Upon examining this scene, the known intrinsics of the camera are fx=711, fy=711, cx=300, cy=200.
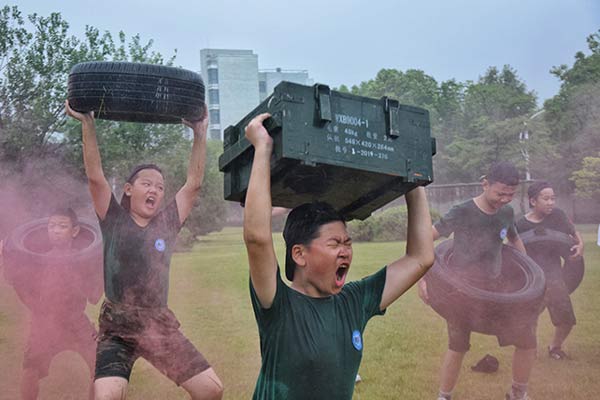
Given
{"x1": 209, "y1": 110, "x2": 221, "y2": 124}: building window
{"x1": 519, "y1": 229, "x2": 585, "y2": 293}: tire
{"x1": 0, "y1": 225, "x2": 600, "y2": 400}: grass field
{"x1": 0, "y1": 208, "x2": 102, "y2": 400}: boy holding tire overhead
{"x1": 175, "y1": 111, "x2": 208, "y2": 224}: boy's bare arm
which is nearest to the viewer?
{"x1": 175, "y1": 111, "x2": 208, "y2": 224}: boy's bare arm

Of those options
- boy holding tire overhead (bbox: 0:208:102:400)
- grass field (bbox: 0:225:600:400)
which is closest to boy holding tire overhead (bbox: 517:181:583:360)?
grass field (bbox: 0:225:600:400)

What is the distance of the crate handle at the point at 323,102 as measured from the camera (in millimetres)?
2510

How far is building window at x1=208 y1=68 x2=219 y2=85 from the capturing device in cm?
866

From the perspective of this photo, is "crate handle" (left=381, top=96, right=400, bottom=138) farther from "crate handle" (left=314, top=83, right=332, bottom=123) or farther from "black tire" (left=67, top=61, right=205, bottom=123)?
"black tire" (left=67, top=61, right=205, bottom=123)

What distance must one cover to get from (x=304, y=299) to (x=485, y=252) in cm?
385

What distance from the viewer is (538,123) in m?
8.18

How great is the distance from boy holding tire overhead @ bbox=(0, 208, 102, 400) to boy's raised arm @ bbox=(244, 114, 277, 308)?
3.01 metres

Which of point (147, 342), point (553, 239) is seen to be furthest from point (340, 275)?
point (553, 239)

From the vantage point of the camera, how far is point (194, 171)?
15.3 feet

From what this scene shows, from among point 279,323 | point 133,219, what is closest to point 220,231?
point 133,219

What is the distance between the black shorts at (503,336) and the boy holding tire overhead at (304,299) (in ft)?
10.6

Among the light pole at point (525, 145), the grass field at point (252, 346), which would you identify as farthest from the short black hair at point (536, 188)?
the grass field at point (252, 346)

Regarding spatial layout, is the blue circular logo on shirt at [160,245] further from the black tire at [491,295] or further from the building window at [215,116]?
the building window at [215,116]

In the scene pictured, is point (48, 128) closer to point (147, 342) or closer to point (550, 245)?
point (147, 342)
